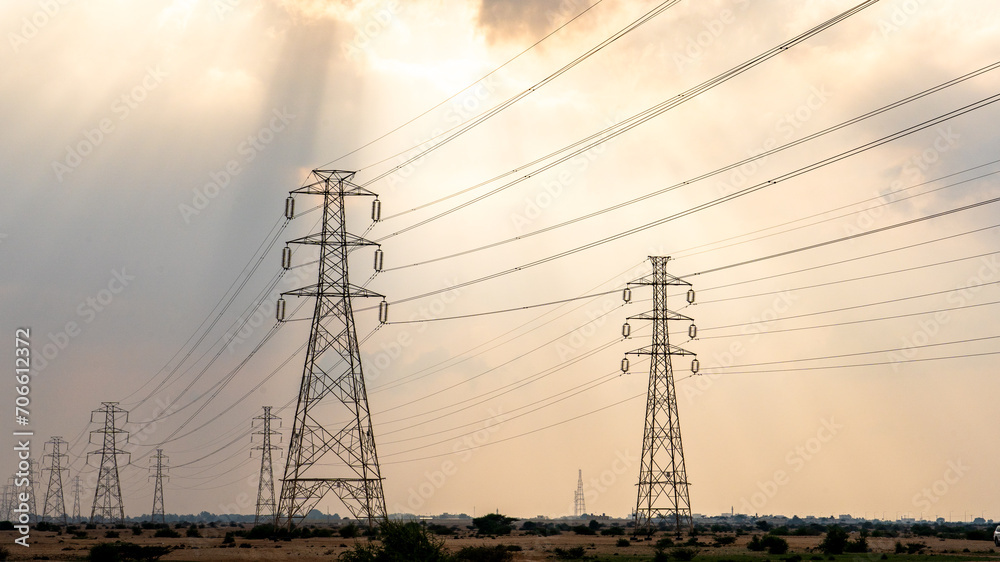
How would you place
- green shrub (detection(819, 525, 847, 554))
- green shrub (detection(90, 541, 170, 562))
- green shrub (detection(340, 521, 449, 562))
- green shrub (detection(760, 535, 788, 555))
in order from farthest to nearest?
green shrub (detection(760, 535, 788, 555)), green shrub (detection(819, 525, 847, 554)), green shrub (detection(90, 541, 170, 562)), green shrub (detection(340, 521, 449, 562))

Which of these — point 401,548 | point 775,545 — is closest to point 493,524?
point 775,545

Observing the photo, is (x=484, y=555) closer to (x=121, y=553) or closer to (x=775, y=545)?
(x=121, y=553)

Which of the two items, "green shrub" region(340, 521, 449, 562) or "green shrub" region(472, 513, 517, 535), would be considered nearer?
"green shrub" region(340, 521, 449, 562)

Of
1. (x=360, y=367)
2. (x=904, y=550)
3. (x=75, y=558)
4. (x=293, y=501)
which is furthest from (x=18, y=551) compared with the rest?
(x=904, y=550)

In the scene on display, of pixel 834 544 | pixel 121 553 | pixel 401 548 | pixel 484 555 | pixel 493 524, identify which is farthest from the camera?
pixel 493 524

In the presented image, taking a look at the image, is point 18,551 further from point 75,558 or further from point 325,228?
point 325,228

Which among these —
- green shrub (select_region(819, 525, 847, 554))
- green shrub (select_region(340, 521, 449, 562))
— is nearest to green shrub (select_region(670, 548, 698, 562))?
green shrub (select_region(819, 525, 847, 554))

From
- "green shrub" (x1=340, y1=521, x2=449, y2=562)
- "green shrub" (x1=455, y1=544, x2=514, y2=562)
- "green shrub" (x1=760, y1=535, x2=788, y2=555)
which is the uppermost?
"green shrub" (x1=340, y1=521, x2=449, y2=562)

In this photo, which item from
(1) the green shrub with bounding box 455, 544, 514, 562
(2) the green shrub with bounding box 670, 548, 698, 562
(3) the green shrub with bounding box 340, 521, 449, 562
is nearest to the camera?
(3) the green shrub with bounding box 340, 521, 449, 562

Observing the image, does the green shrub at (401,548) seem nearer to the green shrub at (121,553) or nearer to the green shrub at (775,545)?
the green shrub at (121,553)

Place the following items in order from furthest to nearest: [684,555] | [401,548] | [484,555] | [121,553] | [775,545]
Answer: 1. [775,545]
2. [684,555]
3. [121,553]
4. [484,555]
5. [401,548]

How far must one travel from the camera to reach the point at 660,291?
103938 mm

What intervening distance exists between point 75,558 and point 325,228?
34.2m

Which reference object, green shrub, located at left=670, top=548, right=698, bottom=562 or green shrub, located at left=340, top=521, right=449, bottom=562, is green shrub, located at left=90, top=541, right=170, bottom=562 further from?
green shrub, located at left=670, top=548, right=698, bottom=562
